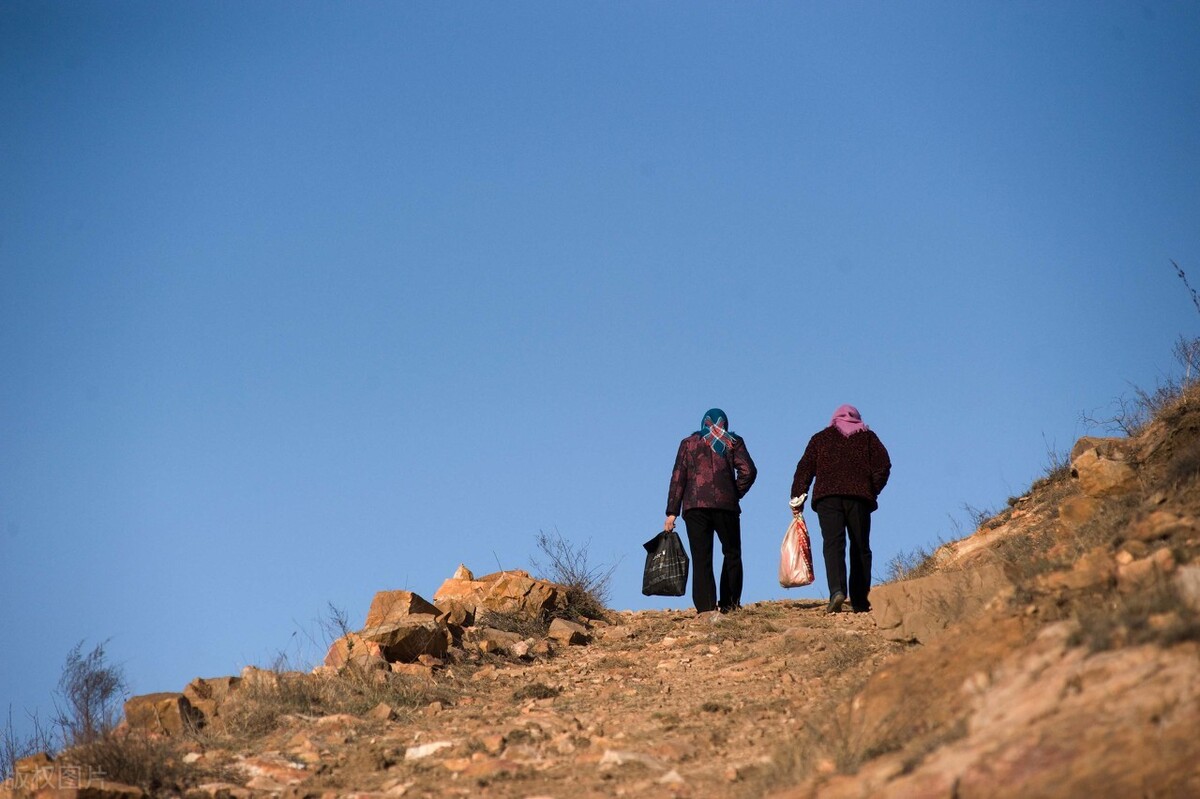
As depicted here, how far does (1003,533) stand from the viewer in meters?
12.3

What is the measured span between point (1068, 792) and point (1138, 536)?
2.53 meters

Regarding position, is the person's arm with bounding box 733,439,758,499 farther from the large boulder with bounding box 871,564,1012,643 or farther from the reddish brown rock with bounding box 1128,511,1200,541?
the reddish brown rock with bounding box 1128,511,1200,541

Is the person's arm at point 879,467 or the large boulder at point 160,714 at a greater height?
the person's arm at point 879,467

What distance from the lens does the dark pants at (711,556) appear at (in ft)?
39.4

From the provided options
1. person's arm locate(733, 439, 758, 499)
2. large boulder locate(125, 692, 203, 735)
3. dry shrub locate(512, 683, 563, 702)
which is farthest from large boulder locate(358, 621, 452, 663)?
person's arm locate(733, 439, 758, 499)

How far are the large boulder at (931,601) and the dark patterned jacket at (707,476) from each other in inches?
131

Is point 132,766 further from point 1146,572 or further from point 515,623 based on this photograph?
point 1146,572

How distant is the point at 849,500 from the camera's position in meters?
11.5

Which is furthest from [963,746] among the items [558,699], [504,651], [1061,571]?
[504,651]

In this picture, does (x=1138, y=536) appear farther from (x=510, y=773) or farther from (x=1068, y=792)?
(x=510, y=773)

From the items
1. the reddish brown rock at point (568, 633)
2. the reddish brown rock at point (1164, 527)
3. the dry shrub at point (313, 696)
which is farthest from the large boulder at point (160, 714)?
the reddish brown rock at point (1164, 527)

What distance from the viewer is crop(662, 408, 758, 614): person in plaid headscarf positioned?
39.4ft

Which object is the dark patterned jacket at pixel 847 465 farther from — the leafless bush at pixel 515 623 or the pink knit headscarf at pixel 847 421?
the leafless bush at pixel 515 623

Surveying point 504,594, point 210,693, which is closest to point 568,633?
point 504,594
